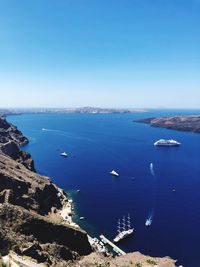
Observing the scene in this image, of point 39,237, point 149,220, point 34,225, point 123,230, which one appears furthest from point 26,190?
point 149,220

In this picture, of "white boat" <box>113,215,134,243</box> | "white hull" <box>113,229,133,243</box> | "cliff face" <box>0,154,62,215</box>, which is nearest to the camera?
"white hull" <box>113,229,133,243</box>

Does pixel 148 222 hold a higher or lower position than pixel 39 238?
lower

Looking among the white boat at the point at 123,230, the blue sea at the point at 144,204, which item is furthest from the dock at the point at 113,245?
the blue sea at the point at 144,204

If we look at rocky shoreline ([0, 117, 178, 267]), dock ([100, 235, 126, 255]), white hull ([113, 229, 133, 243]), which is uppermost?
rocky shoreline ([0, 117, 178, 267])

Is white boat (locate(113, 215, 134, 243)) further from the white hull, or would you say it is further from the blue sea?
the blue sea

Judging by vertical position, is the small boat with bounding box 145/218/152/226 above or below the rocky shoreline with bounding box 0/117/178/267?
below

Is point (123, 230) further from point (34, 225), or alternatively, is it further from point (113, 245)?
point (34, 225)

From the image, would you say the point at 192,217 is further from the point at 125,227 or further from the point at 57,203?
the point at 57,203

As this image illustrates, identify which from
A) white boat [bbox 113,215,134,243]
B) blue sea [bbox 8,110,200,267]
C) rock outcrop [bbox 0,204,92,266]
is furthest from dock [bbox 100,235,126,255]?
rock outcrop [bbox 0,204,92,266]

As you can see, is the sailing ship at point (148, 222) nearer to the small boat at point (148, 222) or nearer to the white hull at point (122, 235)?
the small boat at point (148, 222)
